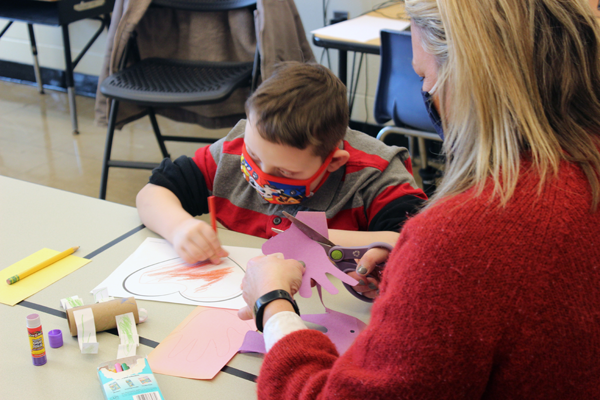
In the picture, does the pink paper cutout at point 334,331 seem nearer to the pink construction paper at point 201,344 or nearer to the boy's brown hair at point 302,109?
the pink construction paper at point 201,344

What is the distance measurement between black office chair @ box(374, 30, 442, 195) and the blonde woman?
138cm

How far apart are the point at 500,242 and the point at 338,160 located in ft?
2.08

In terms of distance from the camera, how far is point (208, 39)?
7.47 ft

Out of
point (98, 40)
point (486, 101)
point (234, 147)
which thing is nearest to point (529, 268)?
point (486, 101)

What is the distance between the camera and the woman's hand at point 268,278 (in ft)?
2.51

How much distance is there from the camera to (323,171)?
109cm

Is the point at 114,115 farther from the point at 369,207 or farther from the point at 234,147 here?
the point at 369,207

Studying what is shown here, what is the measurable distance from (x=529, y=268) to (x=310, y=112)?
0.61m

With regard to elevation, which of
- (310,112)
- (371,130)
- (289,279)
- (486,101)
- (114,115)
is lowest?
(371,130)

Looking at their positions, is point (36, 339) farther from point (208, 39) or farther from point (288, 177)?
point (208, 39)

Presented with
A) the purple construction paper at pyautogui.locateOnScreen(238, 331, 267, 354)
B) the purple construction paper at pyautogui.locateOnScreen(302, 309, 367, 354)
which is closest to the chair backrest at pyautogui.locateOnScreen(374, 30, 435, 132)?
the purple construction paper at pyautogui.locateOnScreen(302, 309, 367, 354)

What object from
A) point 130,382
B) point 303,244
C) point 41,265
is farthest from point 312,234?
point 41,265

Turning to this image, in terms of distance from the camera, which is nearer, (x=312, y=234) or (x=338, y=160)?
(x=312, y=234)

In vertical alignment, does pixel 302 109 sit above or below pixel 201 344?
above
